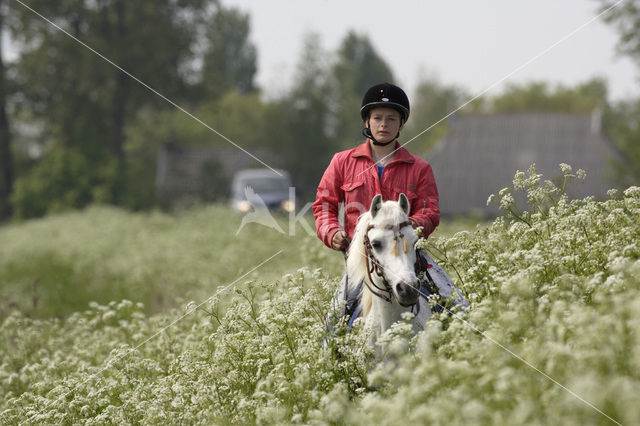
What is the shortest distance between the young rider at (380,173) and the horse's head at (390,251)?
59 centimetres

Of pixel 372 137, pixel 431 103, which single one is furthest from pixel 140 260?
pixel 431 103

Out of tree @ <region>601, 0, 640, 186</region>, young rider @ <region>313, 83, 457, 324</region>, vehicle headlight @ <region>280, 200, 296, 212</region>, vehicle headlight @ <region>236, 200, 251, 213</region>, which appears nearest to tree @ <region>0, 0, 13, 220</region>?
vehicle headlight @ <region>236, 200, 251, 213</region>

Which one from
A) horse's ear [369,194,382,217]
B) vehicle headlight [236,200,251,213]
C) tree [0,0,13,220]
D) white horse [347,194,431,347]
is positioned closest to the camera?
white horse [347,194,431,347]

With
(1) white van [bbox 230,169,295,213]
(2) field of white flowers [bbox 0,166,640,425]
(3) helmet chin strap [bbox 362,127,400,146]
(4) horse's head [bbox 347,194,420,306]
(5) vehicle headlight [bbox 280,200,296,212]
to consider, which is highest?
(1) white van [bbox 230,169,295,213]

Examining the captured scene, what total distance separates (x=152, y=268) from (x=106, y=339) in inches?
328

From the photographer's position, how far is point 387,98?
19.1ft

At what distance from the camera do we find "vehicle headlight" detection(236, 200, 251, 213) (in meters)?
27.6

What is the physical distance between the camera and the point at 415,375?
346cm

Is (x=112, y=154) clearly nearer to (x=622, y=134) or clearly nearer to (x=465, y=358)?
(x=622, y=134)

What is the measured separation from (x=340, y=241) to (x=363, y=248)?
43 centimetres

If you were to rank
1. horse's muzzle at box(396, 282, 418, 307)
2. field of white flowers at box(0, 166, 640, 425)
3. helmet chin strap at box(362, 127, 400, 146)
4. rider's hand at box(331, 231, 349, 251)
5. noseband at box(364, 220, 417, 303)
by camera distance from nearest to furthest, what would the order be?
1. field of white flowers at box(0, 166, 640, 425)
2. horse's muzzle at box(396, 282, 418, 307)
3. noseband at box(364, 220, 417, 303)
4. rider's hand at box(331, 231, 349, 251)
5. helmet chin strap at box(362, 127, 400, 146)

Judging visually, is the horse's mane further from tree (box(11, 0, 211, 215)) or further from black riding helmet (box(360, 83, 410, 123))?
tree (box(11, 0, 211, 215))

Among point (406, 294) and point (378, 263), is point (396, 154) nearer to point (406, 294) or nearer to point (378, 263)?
point (378, 263)

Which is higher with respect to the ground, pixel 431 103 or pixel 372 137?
pixel 431 103
